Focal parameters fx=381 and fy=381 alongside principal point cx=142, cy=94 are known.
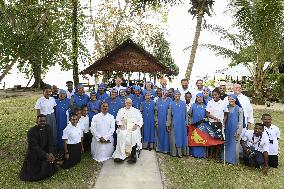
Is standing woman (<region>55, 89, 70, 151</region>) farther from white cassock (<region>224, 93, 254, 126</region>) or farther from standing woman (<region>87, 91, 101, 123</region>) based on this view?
white cassock (<region>224, 93, 254, 126</region>)

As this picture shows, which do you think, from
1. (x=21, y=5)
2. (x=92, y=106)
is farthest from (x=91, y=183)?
(x=21, y=5)

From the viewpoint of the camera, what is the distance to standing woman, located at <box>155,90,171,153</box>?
1040 centimetres

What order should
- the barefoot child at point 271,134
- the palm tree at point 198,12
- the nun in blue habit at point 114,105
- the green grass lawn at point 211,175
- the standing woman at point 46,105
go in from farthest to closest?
the palm tree at point 198,12 → the nun in blue habit at point 114,105 → the standing woman at point 46,105 → the barefoot child at point 271,134 → the green grass lawn at point 211,175

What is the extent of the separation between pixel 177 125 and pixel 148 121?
855 millimetres

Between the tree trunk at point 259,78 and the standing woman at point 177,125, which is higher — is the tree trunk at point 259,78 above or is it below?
above

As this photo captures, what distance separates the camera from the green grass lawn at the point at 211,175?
842 cm

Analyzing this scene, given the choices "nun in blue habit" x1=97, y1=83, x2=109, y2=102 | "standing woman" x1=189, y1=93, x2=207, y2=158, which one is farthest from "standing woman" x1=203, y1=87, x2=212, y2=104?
"nun in blue habit" x1=97, y1=83, x2=109, y2=102

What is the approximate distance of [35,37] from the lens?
8195 millimetres

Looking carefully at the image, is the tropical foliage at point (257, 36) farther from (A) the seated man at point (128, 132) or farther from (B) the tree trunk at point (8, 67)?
(B) the tree trunk at point (8, 67)

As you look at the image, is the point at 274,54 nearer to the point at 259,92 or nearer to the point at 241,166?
the point at 259,92

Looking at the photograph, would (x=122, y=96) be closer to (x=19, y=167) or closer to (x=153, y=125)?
(x=153, y=125)

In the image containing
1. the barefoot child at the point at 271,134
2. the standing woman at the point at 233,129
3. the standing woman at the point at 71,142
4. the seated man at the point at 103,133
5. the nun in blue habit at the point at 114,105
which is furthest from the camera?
the nun in blue habit at the point at 114,105

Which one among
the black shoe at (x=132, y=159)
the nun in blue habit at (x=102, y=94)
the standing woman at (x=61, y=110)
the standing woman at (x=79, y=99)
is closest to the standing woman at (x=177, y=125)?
the black shoe at (x=132, y=159)

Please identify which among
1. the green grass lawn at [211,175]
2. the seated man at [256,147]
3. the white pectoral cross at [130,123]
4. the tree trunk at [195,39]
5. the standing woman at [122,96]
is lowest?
the green grass lawn at [211,175]
